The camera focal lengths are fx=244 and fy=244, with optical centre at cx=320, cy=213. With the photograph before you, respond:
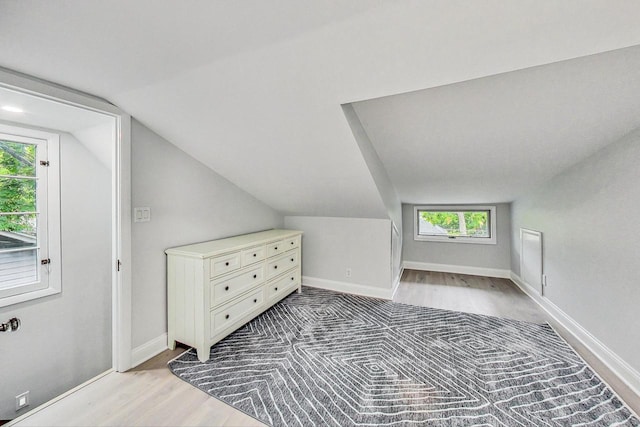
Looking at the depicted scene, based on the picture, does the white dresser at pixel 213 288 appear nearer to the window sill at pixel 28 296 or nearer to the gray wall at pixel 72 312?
the gray wall at pixel 72 312

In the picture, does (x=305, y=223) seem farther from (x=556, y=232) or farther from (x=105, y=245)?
(x=556, y=232)

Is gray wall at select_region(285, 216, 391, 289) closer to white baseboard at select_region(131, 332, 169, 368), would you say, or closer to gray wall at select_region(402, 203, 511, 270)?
gray wall at select_region(402, 203, 511, 270)

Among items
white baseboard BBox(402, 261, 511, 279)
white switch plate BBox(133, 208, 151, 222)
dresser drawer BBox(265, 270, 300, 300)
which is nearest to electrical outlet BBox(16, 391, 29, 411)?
white switch plate BBox(133, 208, 151, 222)

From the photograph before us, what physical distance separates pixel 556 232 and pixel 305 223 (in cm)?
303

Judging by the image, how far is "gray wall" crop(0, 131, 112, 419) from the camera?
1.85m

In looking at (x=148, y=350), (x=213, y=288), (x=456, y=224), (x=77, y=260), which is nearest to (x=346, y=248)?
(x=213, y=288)

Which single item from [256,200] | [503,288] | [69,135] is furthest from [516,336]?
[69,135]

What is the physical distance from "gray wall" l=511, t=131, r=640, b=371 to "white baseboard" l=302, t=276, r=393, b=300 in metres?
1.83

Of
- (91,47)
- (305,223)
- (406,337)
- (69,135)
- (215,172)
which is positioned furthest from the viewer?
(305,223)

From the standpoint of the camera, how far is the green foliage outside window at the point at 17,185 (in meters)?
1.86

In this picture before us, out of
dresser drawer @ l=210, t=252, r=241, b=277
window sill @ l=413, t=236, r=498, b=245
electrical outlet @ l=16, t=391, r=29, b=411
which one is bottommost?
electrical outlet @ l=16, t=391, r=29, b=411

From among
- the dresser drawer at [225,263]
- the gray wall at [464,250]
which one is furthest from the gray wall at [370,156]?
the gray wall at [464,250]

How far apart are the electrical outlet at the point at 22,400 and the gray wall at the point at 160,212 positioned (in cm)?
88

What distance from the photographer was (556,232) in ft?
8.95
